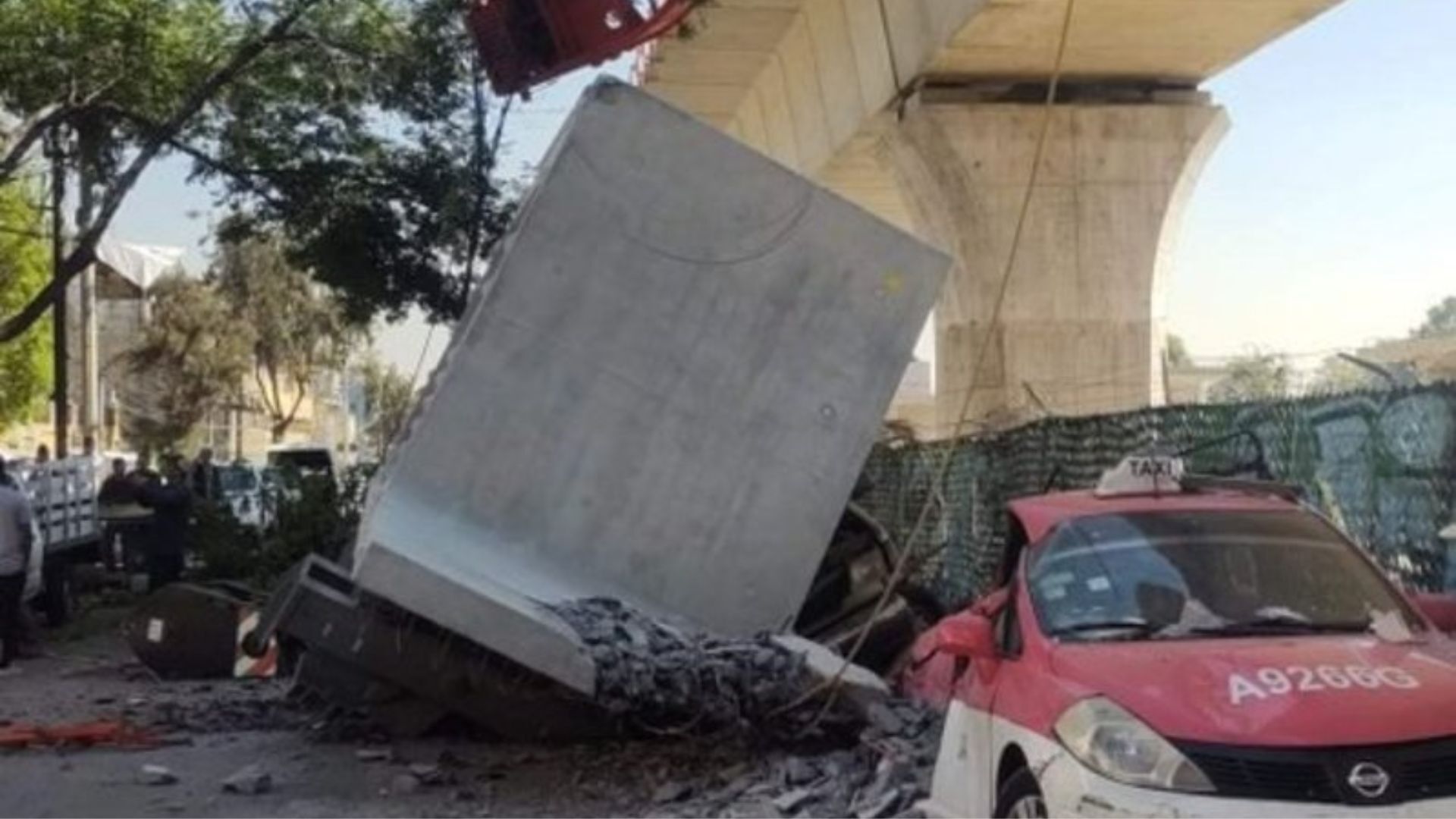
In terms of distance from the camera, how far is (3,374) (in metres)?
38.1

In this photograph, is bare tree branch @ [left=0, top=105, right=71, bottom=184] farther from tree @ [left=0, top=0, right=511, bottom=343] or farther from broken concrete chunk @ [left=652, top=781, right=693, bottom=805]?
broken concrete chunk @ [left=652, top=781, right=693, bottom=805]

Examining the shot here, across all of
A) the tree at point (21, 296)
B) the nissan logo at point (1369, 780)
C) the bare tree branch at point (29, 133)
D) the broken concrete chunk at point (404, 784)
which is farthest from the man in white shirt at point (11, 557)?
the nissan logo at point (1369, 780)

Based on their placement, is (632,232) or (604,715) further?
(632,232)

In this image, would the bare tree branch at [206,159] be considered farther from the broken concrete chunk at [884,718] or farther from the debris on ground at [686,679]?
the broken concrete chunk at [884,718]

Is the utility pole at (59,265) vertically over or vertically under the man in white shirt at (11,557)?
over

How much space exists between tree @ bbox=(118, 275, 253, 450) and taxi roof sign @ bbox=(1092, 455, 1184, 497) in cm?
6259

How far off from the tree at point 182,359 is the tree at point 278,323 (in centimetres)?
75

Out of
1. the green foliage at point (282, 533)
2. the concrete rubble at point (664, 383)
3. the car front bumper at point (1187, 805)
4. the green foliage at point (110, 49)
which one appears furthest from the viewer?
the green foliage at point (282, 533)

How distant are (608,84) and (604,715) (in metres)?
3.68

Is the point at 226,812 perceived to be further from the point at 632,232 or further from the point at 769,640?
the point at 632,232

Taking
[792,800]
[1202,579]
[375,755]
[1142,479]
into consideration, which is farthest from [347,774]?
[1202,579]

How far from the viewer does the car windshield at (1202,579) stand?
6.37m

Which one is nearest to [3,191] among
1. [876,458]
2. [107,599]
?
[107,599]

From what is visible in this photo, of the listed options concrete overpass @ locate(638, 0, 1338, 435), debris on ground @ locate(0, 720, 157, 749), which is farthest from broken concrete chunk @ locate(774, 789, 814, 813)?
concrete overpass @ locate(638, 0, 1338, 435)
